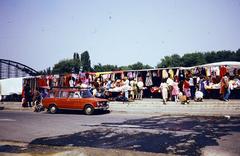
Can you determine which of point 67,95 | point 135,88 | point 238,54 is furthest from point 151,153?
point 238,54

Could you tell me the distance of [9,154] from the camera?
8062 millimetres

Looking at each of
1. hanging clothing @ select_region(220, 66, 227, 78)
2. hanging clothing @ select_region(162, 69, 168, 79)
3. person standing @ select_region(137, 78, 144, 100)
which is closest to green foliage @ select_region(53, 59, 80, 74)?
person standing @ select_region(137, 78, 144, 100)

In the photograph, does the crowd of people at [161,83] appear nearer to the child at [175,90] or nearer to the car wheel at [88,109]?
the child at [175,90]

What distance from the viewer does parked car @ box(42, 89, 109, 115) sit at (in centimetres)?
1831

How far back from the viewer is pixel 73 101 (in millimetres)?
18938

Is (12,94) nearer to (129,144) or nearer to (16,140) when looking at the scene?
(16,140)

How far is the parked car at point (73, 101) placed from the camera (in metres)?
18.3

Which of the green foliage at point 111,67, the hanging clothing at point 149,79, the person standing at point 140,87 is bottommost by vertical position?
the person standing at point 140,87

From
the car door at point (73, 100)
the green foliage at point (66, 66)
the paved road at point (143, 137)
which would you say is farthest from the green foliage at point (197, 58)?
the paved road at point (143, 137)

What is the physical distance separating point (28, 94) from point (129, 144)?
61.3 feet

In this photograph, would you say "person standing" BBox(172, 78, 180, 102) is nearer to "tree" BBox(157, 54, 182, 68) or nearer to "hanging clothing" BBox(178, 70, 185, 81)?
"hanging clothing" BBox(178, 70, 185, 81)

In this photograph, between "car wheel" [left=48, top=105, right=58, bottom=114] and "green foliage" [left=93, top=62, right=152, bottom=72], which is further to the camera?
"green foliage" [left=93, top=62, right=152, bottom=72]

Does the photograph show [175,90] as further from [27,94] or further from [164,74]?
[27,94]

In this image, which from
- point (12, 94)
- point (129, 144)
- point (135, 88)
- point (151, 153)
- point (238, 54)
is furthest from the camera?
point (238, 54)
